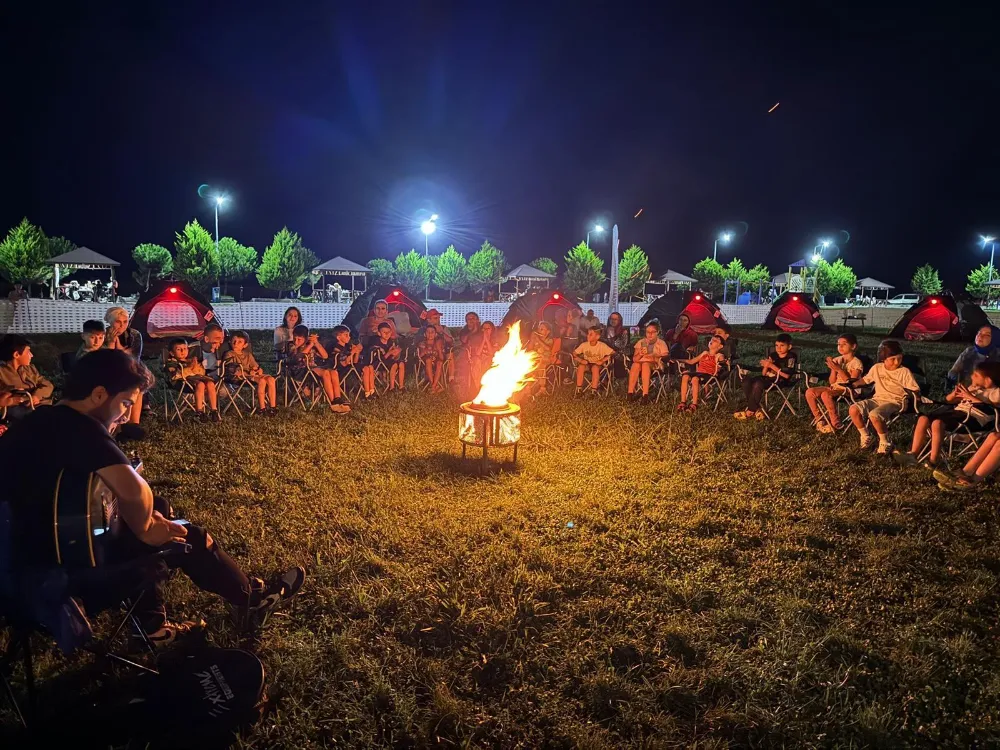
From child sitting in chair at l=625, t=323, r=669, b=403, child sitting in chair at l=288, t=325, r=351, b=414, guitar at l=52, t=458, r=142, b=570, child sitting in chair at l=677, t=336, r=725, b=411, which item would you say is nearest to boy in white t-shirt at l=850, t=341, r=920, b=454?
child sitting in chair at l=677, t=336, r=725, b=411

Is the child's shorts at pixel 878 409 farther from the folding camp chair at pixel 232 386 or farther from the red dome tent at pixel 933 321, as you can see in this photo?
the red dome tent at pixel 933 321

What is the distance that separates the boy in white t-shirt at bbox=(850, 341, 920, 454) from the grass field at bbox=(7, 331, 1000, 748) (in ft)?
1.21

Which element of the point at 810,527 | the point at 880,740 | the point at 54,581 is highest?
the point at 54,581

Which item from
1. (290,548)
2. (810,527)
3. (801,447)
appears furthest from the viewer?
(801,447)

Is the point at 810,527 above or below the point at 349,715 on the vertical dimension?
above

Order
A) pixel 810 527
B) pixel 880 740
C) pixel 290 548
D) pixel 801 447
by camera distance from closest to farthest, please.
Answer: pixel 880 740 → pixel 290 548 → pixel 810 527 → pixel 801 447

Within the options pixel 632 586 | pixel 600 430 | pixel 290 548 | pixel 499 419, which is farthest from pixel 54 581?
pixel 600 430

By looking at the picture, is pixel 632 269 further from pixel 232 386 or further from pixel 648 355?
pixel 232 386

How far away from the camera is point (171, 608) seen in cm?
309

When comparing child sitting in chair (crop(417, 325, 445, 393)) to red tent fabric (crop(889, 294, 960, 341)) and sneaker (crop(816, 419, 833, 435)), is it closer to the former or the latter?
sneaker (crop(816, 419, 833, 435))

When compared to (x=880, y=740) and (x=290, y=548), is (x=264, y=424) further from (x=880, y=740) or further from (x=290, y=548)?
(x=880, y=740)

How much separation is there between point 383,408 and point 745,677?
587 cm

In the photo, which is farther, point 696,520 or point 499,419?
point 499,419

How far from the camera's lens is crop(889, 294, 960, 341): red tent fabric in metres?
17.7
